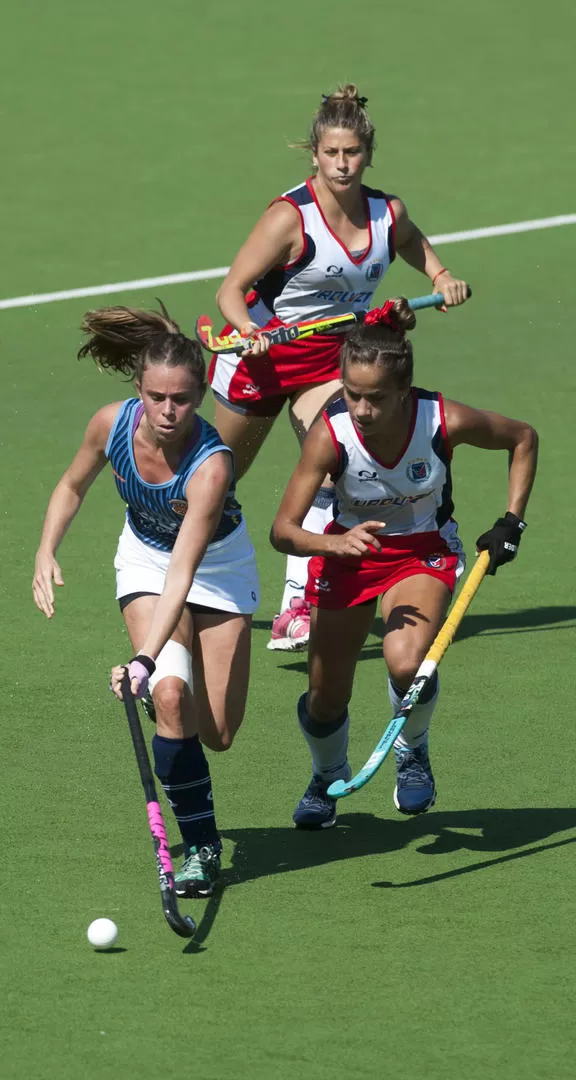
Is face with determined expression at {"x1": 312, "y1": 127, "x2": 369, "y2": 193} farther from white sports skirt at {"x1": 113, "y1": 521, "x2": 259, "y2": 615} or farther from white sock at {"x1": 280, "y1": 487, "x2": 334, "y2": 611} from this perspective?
white sports skirt at {"x1": 113, "y1": 521, "x2": 259, "y2": 615}

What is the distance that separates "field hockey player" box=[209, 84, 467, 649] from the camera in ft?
24.9

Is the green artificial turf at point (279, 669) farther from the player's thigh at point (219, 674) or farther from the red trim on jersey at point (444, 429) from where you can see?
the red trim on jersey at point (444, 429)

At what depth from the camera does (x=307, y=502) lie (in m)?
5.86

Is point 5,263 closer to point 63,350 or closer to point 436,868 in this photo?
point 63,350

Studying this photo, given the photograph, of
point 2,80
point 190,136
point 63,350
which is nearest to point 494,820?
point 63,350

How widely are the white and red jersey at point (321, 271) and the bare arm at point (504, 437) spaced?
1.82 metres

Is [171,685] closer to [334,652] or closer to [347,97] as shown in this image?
[334,652]

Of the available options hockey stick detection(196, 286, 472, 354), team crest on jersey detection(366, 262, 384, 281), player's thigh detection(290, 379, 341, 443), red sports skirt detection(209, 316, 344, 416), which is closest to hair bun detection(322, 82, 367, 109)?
team crest on jersey detection(366, 262, 384, 281)

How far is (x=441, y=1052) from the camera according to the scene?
462cm

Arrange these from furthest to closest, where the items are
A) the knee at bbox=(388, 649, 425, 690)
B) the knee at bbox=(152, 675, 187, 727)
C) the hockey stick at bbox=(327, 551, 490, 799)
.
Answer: the knee at bbox=(388, 649, 425, 690) → the hockey stick at bbox=(327, 551, 490, 799) → the knee at bbox=(152, 675, 187, 727)

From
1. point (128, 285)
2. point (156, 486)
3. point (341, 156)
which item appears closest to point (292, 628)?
point (341, 156)

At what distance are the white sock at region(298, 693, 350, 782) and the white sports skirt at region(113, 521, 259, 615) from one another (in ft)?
1.59

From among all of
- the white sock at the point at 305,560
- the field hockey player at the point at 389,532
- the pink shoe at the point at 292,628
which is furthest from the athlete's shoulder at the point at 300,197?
the field hockey player at the point at 389,532

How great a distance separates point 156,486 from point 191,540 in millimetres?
294
